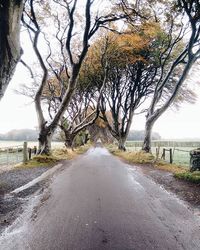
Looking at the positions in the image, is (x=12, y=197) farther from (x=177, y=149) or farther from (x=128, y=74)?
(x=128, y=74)

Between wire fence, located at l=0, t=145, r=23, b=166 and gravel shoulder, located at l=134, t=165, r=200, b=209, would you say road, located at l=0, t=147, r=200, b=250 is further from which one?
wire fence, located at l=0, t=145, r=23, b=166

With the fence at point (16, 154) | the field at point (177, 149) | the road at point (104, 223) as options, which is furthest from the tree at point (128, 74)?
the road at point (104, 223)

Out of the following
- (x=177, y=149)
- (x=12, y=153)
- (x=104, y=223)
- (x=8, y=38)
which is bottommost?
(x=104, y=223)

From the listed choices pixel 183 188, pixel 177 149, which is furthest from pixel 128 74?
pixel 183 188

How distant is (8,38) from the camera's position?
294 inches

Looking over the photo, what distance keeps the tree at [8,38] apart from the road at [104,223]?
11.2 ft

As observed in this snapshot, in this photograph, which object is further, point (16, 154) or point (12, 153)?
point (12, 153)

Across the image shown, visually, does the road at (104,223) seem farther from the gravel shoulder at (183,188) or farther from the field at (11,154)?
the field at (11,154)

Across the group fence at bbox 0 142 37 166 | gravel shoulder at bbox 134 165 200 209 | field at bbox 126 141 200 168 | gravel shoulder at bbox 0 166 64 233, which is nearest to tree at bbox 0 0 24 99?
gravel shoulder at bbox 0 166 64 233

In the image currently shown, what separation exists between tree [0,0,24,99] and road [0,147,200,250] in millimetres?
3412

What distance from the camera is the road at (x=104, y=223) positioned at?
14.6 ft

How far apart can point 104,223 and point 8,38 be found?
202 inches

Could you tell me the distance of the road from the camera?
4465mm

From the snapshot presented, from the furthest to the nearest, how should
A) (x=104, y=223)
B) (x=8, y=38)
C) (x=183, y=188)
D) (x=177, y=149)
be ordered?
(x=177, y=149), (x=183, y=188), (x=8, y=38), (x=104, y=223)
